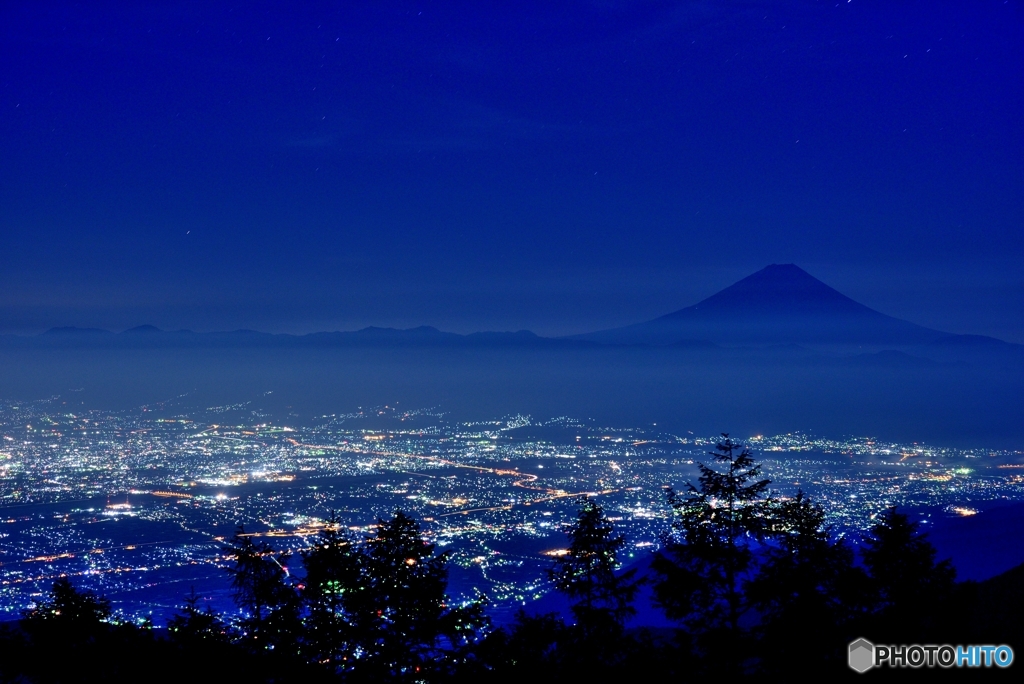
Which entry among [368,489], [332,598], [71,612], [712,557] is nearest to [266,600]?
[332,598]

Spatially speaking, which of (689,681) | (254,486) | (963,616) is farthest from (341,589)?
(254,486)

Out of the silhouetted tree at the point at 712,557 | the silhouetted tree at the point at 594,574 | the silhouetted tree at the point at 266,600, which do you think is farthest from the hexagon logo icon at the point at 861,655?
the silhouetted tree at the point at 266,600

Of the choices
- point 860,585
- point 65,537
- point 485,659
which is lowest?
point 65,537

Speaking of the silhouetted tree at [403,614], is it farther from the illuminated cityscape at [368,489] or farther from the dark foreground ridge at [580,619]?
the illuminated cityscape at [368,489]

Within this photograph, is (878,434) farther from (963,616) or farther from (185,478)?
(963,616)

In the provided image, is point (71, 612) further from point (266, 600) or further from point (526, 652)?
point (526, 652)
